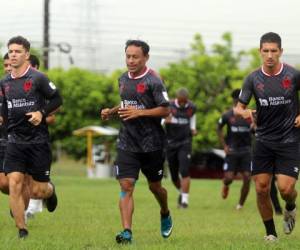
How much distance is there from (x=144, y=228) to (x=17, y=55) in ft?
11.9

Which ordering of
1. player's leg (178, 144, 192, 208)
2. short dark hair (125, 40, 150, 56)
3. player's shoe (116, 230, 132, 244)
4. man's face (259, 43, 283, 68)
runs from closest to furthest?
player's shoe (116, 230, 132, 244) < man's face (259, 43, 283, 68) < short dark hair (125, 40, 150, 56) < player's leg (178, 144, 192, 208)

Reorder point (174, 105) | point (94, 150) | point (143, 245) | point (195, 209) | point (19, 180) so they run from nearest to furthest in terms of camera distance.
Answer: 1. point (143, 245)
2. point (19, 180)
3. point (195, 209)
4. point (174, 105)
5. point (94, 150)

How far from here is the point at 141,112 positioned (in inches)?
419

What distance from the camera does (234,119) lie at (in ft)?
63.8

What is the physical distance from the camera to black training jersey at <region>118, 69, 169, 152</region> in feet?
35.7

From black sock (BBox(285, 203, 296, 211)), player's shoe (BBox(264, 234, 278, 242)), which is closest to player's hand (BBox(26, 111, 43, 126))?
player's shoe (BBox(264, 234, 278, 242))

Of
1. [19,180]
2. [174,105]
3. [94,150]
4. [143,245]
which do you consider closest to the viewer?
[143,245]

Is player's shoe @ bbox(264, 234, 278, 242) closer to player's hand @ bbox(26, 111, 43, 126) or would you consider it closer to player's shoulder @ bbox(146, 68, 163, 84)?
player's shoulder @ bbox(146, 68, 163, 84)

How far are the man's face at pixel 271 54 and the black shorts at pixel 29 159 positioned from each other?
9.94 ft

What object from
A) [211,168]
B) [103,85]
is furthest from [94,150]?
[211,168]

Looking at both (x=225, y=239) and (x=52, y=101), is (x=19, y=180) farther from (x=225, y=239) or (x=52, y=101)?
(x=225, y=239)

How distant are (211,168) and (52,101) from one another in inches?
1751

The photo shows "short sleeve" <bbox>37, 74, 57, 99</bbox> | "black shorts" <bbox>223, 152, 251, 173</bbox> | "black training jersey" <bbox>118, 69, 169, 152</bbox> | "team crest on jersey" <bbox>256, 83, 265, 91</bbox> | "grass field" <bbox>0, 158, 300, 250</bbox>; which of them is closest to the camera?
"grass field" <bbox>0, 158, 300, 250</bbox>

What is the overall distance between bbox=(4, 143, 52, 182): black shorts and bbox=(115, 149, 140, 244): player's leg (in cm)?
100
